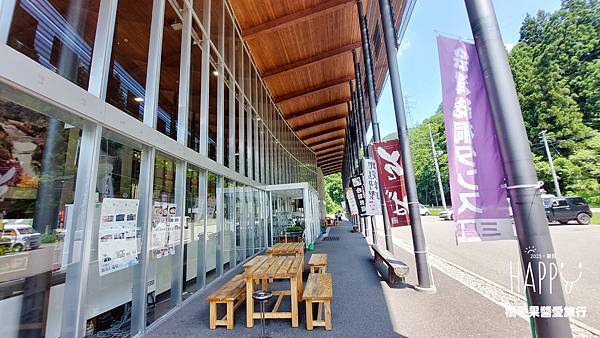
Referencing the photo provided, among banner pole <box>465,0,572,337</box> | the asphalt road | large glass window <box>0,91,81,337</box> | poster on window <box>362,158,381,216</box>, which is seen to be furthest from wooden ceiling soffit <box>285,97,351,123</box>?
banner pole <box>465,0,572,337</box>

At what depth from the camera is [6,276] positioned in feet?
7.04

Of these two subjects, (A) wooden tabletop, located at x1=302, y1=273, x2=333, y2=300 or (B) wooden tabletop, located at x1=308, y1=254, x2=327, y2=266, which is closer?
(A) wooden tabletop, located at x1=302, y1=273, x2=333, y2=300

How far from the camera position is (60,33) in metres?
2.87

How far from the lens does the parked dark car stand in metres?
11.8

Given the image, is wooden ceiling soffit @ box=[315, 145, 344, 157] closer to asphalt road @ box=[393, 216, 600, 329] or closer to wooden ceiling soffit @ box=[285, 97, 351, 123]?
wooden ceiling soffit @ box=[285, 97, 351, 123]

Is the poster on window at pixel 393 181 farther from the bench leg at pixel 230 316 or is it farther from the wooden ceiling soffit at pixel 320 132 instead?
the wooden ceiling soffit at pixel 320 132

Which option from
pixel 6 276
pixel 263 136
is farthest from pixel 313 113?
pixel 6 276

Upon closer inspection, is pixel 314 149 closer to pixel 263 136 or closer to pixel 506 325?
pixel 263 136

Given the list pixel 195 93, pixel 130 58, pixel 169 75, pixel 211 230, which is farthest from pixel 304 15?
pixel 211 230

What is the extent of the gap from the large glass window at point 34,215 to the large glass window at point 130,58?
2.64 feet

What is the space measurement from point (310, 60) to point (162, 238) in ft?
30.3

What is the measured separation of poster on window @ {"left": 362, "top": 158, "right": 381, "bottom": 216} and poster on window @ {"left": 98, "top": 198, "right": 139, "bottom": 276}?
6268 mm

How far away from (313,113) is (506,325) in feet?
Result: 48.5

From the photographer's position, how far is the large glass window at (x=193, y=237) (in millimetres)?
4527
